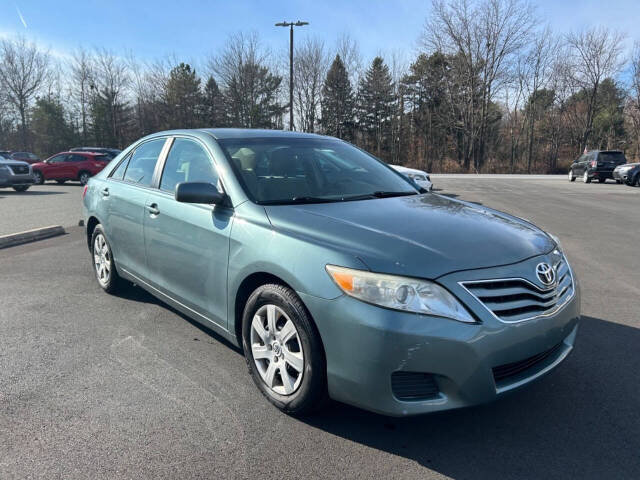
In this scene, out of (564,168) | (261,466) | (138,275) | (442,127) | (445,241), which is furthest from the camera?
(442,127)

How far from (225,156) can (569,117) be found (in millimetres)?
50138

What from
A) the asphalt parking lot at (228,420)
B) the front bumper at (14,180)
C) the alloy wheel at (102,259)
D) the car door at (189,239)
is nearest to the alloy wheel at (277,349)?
the asphalt parking lot at (228,420)

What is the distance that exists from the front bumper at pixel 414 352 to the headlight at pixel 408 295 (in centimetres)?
3

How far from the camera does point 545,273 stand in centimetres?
248

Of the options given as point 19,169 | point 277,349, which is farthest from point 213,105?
point 277,349

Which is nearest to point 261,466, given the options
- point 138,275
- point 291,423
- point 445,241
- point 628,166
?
point 291,423

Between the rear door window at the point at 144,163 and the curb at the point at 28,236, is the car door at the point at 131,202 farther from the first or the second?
the curb at the point at 28,236

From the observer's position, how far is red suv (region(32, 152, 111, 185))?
2156cm

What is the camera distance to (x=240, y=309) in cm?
294

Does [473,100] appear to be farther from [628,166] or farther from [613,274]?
[613,274]

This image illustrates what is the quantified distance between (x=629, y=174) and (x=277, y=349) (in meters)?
24.7

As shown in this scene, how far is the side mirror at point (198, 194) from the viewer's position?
2.98 m

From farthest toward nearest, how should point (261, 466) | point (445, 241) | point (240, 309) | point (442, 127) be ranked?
point (442, 127)
point (240, 309)
point (445, 241)
point (261, 466)

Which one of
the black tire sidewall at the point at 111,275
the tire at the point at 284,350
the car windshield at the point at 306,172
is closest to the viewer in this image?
the tire at the point at 284,350
